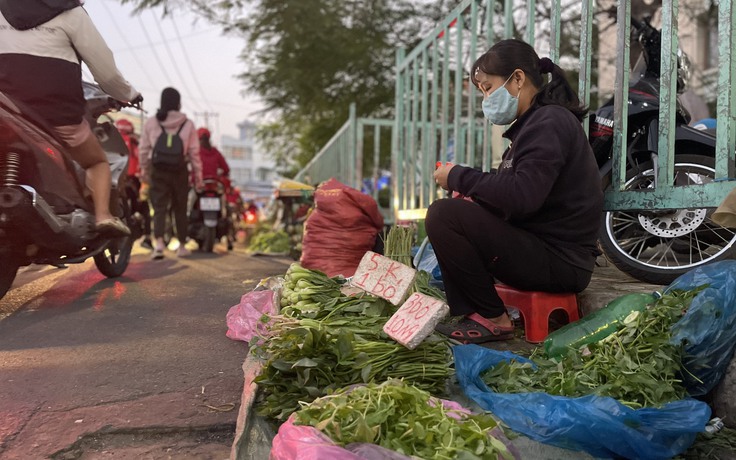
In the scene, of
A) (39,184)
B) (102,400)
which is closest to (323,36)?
(39,184)

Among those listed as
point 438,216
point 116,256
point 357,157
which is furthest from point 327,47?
point 438,216

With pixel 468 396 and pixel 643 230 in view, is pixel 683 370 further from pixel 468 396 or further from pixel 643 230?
pixel 643 230

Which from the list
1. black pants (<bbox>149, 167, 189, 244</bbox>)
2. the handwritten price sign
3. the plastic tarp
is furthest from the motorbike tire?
black pants (<bbox>149, 167, 189, 244</bbox>)

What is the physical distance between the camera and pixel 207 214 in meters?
8.58

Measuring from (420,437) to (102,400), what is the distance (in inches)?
51.3

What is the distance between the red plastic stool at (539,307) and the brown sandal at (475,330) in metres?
0.10

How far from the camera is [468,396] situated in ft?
6.64

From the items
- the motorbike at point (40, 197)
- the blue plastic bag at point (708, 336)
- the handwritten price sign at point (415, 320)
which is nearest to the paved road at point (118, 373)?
the motorbike at point (40, 197)

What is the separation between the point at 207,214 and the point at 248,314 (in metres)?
5.78

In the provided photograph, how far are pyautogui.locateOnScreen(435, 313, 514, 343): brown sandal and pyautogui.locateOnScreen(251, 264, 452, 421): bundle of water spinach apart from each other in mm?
384

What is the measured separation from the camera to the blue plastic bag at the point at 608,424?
1.67 meters

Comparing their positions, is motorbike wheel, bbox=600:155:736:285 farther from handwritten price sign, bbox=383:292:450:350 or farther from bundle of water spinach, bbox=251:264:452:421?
handwritten price sign, bbox=383:292:450:350

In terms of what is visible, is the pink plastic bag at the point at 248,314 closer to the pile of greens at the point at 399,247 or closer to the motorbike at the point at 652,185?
the pile of greens at the point at 399,247

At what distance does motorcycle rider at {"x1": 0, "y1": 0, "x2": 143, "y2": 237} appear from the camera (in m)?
3.54
